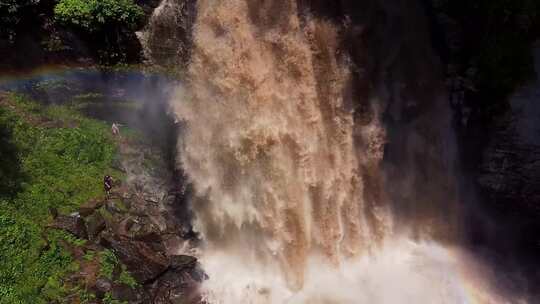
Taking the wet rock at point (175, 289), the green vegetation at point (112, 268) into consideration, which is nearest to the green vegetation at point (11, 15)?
the green vegetation at point (112, 268)

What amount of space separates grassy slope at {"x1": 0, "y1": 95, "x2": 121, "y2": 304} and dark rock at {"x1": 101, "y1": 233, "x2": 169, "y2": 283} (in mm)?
1152

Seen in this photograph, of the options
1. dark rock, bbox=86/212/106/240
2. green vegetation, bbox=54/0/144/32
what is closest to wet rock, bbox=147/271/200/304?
dark rock, bbox=86/212/106/240

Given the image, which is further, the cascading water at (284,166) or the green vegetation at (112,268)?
the cascading water at (284,166)

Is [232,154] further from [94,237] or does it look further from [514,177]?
[514,177]

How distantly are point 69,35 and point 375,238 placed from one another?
10.9 metres

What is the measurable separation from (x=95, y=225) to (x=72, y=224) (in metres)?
0.60

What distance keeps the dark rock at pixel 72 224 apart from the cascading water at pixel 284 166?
3619mm

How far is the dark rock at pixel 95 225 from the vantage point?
12.5 m

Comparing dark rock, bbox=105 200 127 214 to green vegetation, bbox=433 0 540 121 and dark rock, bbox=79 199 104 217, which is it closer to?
dark rock, bbox=79 199 104 217

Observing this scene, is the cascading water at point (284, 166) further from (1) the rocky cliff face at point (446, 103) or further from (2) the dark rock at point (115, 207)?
(2) the dark rock at point (115, 207)

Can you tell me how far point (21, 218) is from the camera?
11531 mm

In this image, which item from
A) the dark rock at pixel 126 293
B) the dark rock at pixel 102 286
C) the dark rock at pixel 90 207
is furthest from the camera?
the dark rock at pixel 90 207

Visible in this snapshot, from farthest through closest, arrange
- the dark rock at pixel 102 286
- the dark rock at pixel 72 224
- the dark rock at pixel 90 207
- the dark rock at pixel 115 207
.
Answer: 1. the dark rock at pixel 115 207
2. the dark rock at pixel 90 207
3. the dark rock at pixel 72 224
4. the dark rock at pixel 102 286

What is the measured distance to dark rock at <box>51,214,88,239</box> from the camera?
477 inches
